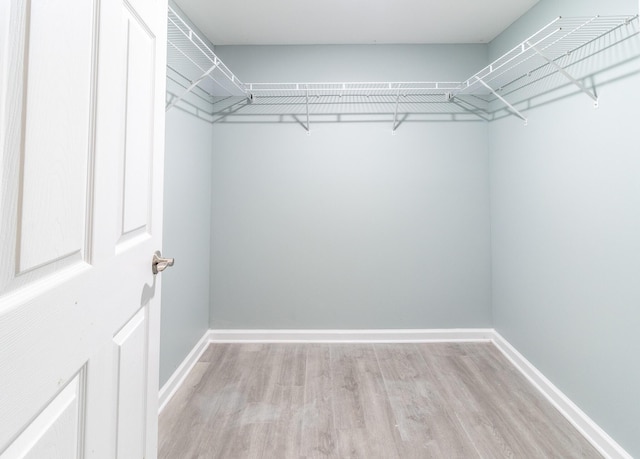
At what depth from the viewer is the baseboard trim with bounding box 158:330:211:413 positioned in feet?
6.26

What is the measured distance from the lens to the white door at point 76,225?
1.60ft

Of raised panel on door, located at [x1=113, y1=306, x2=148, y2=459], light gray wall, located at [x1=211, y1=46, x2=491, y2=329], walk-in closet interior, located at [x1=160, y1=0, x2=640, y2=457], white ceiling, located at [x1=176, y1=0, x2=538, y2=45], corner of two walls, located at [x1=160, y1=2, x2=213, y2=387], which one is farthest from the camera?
light gray wall, located at [x1=211, y1=46, x2=491, y2=329]

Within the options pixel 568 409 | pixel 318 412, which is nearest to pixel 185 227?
pixel 318 412

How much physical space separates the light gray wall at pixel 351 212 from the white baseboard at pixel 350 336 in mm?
59

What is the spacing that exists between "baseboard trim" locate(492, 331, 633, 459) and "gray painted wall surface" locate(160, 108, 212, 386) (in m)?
2.17

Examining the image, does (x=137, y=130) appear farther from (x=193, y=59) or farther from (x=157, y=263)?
(x=193, y=59)

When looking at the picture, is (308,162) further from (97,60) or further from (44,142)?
(44,142)

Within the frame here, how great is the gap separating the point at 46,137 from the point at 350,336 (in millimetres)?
Answer: 2503

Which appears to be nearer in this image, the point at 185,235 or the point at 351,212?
the point at 185,235

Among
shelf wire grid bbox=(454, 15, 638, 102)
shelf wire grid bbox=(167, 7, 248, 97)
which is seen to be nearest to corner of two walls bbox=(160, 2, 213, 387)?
shelf wire grid bbox=(167, 7, 248, 97)

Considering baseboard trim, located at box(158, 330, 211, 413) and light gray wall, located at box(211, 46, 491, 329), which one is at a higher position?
light gray wall, located at box(211, 46, 491, 329)

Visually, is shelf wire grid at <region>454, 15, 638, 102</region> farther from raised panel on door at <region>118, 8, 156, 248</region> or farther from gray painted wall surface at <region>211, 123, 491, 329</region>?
raised panel on door at <region>118, 8, 156, 248</region>

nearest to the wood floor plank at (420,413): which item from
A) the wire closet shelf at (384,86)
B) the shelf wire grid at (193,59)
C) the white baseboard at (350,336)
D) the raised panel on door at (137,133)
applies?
the white baseboard at (350,336)

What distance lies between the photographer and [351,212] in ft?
9.04
